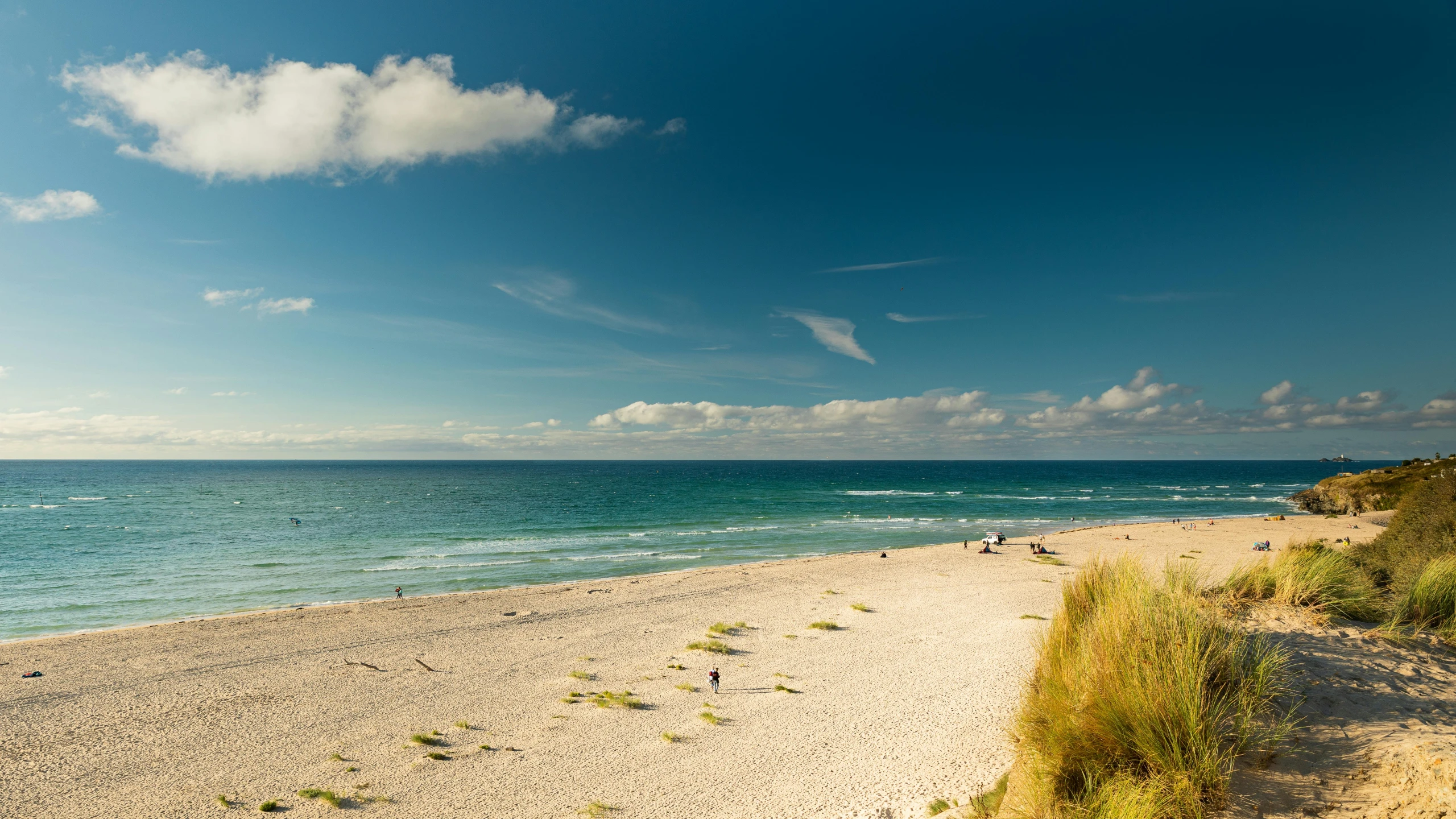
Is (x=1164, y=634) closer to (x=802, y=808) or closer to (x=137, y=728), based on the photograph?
(x=802, y=808)

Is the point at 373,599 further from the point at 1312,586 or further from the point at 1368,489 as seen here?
the point at 1368,489

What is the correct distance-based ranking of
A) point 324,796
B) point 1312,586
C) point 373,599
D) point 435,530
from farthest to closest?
point 435,530 < point 373,599 < point 324,796 < point 1312,586

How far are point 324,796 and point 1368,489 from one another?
85.3 metres

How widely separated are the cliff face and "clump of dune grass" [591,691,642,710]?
6951cm

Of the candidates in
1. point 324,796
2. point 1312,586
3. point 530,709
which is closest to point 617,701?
point 530,709

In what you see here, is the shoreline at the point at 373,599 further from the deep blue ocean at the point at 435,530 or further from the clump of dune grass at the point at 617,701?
the clump of dune grass at the point at 617,701

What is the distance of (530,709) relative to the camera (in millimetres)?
14609

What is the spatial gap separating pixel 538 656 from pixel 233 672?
29.7ft

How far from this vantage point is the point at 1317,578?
964cm

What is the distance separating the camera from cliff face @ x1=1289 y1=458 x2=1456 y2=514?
53.1m

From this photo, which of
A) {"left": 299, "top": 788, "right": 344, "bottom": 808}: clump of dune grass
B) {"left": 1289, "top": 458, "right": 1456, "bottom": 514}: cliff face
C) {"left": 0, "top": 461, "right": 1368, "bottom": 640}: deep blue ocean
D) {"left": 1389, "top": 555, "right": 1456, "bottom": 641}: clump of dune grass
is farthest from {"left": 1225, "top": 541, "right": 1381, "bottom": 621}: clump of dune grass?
{"left": 1289, "top": 458, "right": 1456, "bottom": 514}: cliff face

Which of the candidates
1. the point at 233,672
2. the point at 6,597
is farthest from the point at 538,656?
the point at 6,597

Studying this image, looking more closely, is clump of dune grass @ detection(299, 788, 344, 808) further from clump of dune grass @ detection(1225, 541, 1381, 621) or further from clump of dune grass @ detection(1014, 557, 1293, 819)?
clump of dune grass @ detection(1225, 541, 1381, 621)

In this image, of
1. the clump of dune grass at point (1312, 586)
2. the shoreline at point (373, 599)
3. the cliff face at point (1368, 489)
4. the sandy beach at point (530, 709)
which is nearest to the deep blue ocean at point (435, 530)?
the shoreline at point (373, 599)
